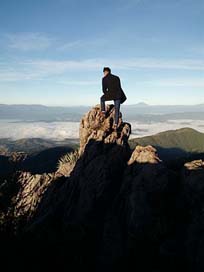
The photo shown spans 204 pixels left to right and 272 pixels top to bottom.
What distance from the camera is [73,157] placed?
34969 millimetres

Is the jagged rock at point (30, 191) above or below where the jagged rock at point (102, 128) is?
below

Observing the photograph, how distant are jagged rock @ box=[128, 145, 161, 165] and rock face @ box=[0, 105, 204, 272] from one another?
8 cm

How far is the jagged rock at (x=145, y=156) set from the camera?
25372mm

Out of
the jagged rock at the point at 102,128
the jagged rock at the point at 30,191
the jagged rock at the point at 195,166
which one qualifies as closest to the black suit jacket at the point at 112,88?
the jagged rock at the point at 102,128

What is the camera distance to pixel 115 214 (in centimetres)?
2358

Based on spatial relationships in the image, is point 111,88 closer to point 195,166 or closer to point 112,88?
point 112,88

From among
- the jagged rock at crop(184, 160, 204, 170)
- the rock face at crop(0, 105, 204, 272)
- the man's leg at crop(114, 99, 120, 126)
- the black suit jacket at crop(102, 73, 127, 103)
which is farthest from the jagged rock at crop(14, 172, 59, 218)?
the jagged rock at crop(184, 160, 204, 170)

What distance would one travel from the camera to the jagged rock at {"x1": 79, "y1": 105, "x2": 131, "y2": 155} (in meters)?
29.0

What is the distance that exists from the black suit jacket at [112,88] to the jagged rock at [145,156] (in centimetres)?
422

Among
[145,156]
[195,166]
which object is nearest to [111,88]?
[145,156]

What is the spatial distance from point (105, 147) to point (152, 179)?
624 centimetres

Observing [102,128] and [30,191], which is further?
[30,191]

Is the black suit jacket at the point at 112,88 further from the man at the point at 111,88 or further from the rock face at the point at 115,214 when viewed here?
the rock face at the point at 115,214

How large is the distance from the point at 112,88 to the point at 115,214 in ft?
29.0
